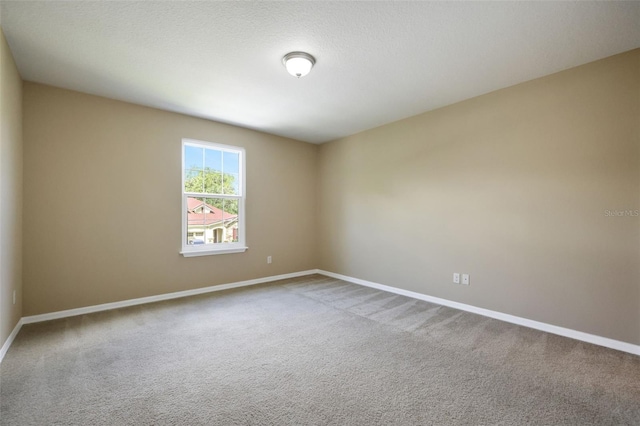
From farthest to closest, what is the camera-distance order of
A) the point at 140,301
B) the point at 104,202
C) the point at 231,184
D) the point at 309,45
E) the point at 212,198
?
the point at 231,184
the point at 212,198
the point at 140,301
the point at 104,202
the point at 309,45

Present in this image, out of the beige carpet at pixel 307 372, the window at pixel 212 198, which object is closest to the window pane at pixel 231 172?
the window at pixel 212 198

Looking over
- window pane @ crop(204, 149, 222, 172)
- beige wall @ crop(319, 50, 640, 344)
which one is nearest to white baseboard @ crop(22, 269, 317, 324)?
window pane @ crop(204, 149, 222, 172)

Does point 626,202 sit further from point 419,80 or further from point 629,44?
point 419,80

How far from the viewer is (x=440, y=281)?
12.3 feet

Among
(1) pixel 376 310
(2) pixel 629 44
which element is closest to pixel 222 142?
(1) pixel 376 310

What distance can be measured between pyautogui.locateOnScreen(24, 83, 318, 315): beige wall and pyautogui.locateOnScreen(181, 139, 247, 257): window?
124 mm

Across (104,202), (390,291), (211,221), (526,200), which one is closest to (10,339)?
(104,202)

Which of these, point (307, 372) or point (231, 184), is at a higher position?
point (231, 184)

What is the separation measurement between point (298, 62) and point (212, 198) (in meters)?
2.65

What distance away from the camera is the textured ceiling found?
2008 millimetres

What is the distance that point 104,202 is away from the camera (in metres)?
3.46

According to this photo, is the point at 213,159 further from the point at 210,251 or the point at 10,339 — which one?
the point at 10,339

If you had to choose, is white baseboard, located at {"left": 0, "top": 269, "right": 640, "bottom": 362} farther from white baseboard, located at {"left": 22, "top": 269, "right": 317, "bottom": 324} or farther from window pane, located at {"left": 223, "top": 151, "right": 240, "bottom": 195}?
window pane, located at {"left": 223, "top": 151, "right": 240, "bottom": 195}

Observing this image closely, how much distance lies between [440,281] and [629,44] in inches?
113
